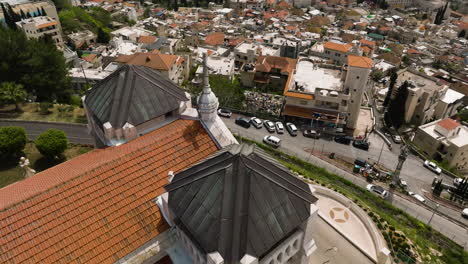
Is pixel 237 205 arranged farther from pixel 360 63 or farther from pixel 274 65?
pixel 274 65

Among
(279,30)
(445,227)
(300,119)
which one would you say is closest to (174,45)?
(300,119)

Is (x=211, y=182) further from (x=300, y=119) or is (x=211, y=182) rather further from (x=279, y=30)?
(x=279, y=30)

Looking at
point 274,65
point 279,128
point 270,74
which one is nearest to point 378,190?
point 279,128

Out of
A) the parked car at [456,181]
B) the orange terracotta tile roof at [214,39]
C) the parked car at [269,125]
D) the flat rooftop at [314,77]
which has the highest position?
the flat rooftop at [314,77]

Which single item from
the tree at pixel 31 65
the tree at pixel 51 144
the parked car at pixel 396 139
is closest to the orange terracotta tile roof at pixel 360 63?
the parked car at pixel 396 139

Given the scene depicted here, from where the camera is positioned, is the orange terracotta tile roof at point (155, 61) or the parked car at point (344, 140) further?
the orange terracotta tile roof at point (155, 61)

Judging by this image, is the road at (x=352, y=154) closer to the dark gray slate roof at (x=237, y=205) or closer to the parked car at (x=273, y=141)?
the parked car at (x=273, y=141)
